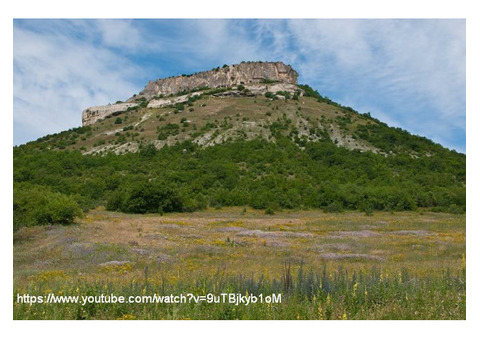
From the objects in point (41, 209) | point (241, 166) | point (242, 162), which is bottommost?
point (41, 209)

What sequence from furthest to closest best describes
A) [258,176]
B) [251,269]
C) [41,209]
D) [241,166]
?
[241,166]
[258,176]
[41,209]
[251,269]

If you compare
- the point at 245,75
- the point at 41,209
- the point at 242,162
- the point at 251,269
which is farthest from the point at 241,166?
the point at 245,75

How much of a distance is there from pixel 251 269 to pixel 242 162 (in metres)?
51.7

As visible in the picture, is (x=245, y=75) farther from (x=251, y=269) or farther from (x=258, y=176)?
(x=251, y=269)

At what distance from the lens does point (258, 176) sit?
196ft

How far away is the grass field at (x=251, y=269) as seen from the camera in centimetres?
667

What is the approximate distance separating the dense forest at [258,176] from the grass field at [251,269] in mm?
12217

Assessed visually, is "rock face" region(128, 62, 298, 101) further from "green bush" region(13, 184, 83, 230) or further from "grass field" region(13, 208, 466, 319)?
"green bush" region(13, 184, 83, 230)

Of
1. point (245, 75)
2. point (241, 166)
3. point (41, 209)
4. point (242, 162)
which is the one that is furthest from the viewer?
point (245, 75)

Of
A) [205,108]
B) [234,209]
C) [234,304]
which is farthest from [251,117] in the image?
[234,304]

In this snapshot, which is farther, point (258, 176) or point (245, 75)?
point (245, 75)

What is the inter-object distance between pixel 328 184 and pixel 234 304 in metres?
48.4

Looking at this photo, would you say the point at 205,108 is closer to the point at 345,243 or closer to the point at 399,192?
the point at 399,192

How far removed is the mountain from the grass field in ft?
28.5
